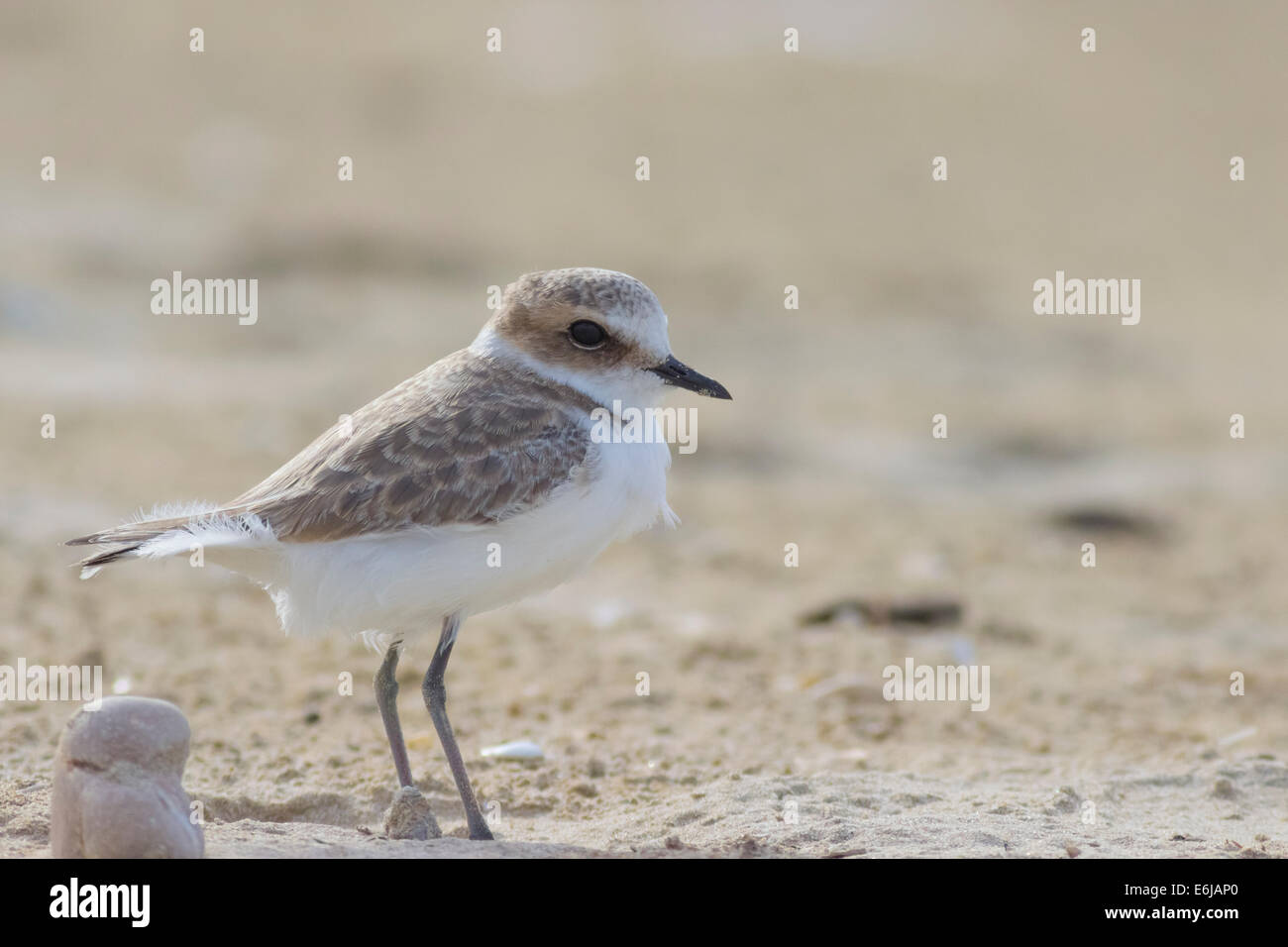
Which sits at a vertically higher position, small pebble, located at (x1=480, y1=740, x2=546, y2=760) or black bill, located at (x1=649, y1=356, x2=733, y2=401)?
black bill, located at (x1=649, y1=356, x2=733, y2=401)

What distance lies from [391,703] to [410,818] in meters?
0.53

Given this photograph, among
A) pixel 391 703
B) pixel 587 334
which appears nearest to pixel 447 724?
pixel 391 703

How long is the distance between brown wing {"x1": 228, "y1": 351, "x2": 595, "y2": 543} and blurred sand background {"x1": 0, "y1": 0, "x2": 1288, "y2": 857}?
3.46 ft

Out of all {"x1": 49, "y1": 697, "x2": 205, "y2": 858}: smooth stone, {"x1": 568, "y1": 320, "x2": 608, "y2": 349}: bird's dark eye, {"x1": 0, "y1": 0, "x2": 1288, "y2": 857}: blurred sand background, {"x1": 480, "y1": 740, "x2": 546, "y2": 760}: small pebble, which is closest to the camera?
{"x1": 49, "y1": 697, "x2": 205, "y2": 858}: smooth stone

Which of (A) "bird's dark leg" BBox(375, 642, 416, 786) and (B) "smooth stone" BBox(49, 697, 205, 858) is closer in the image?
(B) "smooth stone" BBox(49, 697, 205, 858)

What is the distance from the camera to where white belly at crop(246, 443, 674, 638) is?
5055 mm

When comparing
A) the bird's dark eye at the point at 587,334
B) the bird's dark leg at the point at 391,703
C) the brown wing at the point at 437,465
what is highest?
the bird's dark eye at the point at 587,334

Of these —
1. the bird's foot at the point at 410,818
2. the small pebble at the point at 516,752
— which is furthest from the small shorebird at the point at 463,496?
the small pebble at the point at 516,752

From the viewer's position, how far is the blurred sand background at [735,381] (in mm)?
6371

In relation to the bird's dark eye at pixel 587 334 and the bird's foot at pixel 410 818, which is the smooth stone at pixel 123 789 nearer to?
the bird's foot at pixel 410 818

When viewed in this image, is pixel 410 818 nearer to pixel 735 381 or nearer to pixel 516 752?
pixel 516 752

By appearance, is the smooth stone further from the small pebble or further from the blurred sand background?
the small pebble

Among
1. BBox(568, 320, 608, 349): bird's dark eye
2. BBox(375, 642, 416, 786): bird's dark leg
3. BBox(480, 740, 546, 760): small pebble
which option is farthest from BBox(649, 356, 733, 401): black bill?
BBox(480, 740, 546, 760): small pebble

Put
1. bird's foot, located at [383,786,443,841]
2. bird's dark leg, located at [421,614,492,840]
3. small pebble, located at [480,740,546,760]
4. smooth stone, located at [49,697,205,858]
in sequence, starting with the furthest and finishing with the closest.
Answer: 1. small pebble, located at [480,740,546,760]
2. bird's dark leg, located at [421,614,492,840]
3. bird's foot, located at [383,786,443,841]
4. smooth stone, located at [49,697,205,858]
